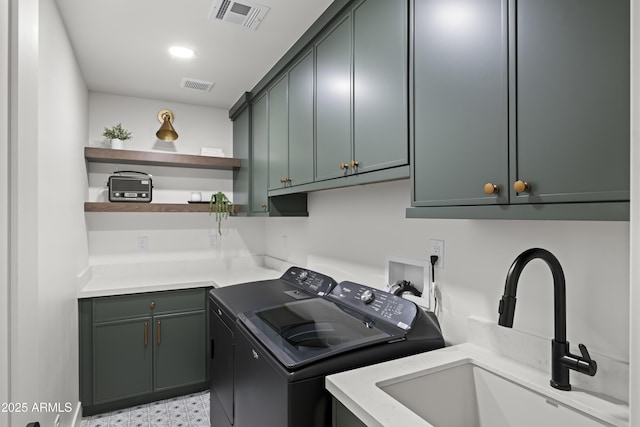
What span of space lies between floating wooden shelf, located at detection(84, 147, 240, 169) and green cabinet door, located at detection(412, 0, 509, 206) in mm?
2407

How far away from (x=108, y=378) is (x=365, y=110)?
8.25ft

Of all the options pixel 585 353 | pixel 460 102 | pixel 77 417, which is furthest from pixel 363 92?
pixel 77 417

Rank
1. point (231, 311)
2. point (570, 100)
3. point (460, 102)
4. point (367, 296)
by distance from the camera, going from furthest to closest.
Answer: point (231, 311), point (367, 296), point (460, 102), point (570, 100)

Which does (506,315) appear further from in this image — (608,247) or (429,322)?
(429,322)

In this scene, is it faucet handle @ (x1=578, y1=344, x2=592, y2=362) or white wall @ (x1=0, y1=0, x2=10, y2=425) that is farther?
faucet handle @ (x1=578, y1=344, x2=592, y2=362)

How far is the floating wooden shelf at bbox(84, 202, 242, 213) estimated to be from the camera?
2.83 metres

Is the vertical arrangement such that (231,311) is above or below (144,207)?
below

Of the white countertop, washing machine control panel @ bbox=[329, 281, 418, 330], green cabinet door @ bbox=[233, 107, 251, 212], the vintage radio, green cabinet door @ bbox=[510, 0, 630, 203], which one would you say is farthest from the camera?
green cabinet door @ bbox=[233, 107, 251, 212]

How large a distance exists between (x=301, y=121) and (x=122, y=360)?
2099 millimetres

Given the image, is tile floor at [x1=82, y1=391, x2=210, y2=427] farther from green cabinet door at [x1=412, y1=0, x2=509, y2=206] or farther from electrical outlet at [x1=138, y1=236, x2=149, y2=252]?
green cabinet door at [x1=412, y1=0, x2=509, y2=206]

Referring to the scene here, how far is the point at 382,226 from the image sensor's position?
6.32 feet

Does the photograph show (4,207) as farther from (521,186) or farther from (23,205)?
(521,186)

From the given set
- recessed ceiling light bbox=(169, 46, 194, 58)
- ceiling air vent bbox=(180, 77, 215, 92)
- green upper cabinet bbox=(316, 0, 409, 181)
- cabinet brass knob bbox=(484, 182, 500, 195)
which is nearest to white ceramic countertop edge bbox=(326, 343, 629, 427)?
cabinet brass knob bbox=(484, 182, 500, 195)

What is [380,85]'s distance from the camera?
4.68 ft
